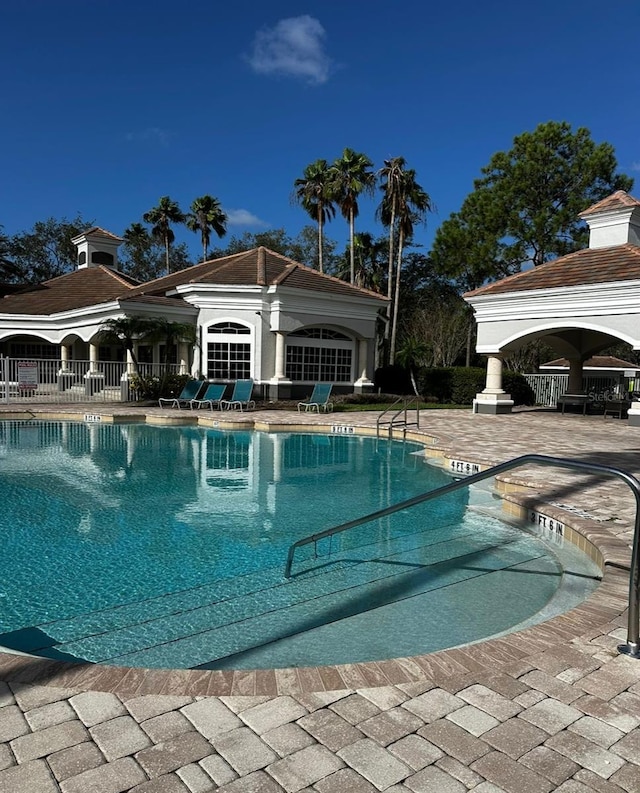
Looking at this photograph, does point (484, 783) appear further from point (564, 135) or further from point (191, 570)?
point (564, 135)

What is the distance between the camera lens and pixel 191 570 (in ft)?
19.4

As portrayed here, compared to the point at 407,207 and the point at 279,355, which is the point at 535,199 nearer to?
the point at 407,207

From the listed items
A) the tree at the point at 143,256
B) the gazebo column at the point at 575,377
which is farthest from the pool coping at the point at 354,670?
the tree at the point at 143,256

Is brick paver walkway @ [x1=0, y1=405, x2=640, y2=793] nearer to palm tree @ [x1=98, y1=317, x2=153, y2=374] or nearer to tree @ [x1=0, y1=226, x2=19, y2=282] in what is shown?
palm tree @ [x1=98, y1=317, x2=153, y2=374]

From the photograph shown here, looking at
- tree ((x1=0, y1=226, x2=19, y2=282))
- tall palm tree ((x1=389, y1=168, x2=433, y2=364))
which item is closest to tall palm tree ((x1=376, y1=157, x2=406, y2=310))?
tall palm tree ((x1=389, y1=168, x2=433, y2=364))

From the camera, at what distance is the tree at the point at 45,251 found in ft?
Result: 163

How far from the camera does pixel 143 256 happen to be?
5397cm

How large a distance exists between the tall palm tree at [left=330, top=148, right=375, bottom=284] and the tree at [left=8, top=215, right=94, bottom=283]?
92.3ft

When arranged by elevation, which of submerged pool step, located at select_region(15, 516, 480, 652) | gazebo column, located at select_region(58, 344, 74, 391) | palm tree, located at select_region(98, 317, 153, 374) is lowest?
submerged pool step, located at select_region(15, 516, 480, 652)

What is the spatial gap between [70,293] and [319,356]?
16239mm

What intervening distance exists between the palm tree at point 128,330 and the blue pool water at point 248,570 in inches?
443

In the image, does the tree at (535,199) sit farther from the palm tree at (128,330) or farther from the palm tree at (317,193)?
the palm tree at (128,330)

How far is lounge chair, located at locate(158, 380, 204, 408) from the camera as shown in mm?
20750

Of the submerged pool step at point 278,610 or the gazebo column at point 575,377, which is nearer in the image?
the submerged pool step at point 278,610
